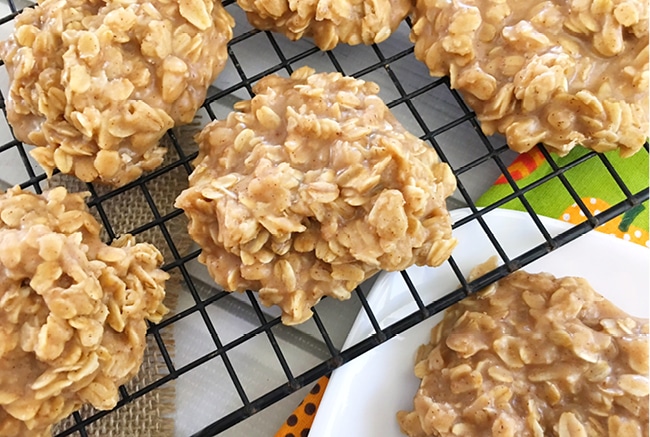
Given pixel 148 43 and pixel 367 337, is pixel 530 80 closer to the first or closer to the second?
pixel 367 337

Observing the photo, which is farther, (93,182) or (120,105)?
(93,182)

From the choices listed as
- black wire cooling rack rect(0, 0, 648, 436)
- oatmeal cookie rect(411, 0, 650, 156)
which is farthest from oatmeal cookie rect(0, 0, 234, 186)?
oatmeal cookie rect(411, 0, 650, 156)

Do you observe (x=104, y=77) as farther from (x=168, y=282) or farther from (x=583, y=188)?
(x=583, y=188)

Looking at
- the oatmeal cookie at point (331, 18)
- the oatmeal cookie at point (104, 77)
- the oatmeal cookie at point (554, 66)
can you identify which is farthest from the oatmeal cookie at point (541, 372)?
the oatmeal cookie at point (104, 77)

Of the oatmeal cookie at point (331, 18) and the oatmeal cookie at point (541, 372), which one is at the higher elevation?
the oatmeal cookie at point (331, 18)

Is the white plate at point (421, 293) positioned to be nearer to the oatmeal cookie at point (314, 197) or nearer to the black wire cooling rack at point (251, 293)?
the black wire cooling rack at point (251, 293)

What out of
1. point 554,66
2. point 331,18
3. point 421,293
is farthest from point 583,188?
point 331,18

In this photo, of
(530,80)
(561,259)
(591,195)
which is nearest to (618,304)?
(561,259)
